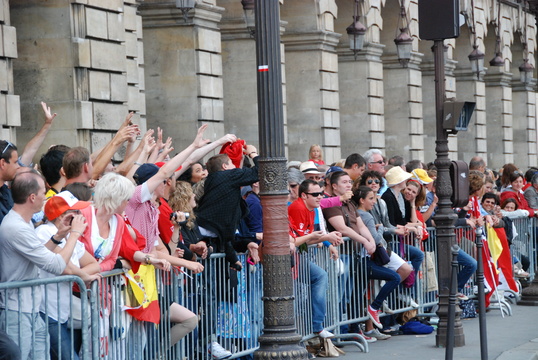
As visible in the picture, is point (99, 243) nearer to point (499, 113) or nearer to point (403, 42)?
point (403, 42)

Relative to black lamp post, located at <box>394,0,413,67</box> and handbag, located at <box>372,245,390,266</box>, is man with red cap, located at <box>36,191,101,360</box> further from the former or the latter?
black lamp post, located at <box>394,0,413,67</box>

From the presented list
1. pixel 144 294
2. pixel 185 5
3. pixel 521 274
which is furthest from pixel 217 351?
pixel 185 5

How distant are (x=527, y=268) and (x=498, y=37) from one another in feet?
67.7

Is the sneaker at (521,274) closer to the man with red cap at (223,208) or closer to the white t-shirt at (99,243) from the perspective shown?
the man with red cap at (223,208)

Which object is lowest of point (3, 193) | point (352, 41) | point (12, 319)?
point (12, 319)

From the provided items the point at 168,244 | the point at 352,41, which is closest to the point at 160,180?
the point at 168,244

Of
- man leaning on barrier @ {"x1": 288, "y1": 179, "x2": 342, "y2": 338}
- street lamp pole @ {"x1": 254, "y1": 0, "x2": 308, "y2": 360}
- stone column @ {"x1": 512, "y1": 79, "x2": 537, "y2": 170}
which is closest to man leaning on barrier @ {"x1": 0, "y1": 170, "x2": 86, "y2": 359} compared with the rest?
street lamp pole @ {"x1": 254, "y1": 0, "x2": 308, "y2": 360}

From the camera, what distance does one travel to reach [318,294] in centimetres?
1067

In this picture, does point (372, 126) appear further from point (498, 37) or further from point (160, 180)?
point (160, 180)

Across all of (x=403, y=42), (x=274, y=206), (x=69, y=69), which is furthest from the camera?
(x=403, y=42)

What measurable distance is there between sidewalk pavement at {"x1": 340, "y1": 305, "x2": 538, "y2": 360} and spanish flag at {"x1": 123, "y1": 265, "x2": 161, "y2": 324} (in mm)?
3090

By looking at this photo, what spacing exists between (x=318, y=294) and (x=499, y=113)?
27491 millimetres

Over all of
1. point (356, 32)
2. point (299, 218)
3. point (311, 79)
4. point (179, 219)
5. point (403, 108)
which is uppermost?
point (356, 32)

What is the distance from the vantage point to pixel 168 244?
29.0 feet
